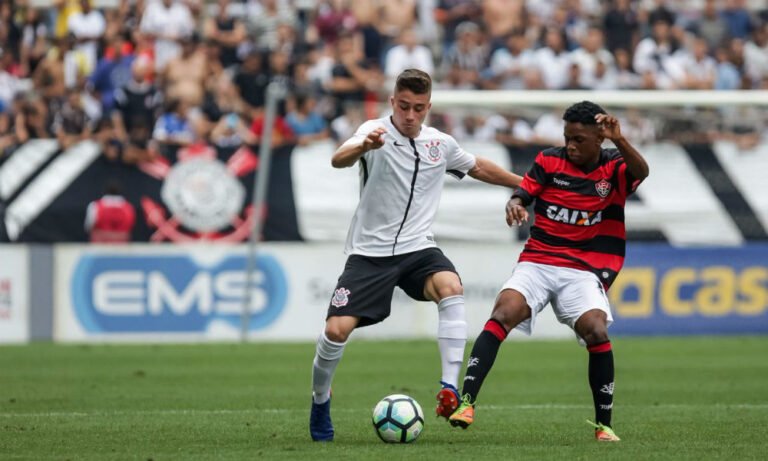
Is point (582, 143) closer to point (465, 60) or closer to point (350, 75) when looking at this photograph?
point (350, 75)

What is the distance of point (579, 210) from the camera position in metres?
9.16

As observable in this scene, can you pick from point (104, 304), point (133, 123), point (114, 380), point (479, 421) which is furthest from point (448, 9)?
point (479, 421)

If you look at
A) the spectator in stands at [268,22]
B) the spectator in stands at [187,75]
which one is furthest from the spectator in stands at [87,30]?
the spectator in stands at [268,22]

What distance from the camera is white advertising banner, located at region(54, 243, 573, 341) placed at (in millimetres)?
20234

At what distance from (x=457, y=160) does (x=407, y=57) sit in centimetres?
1368

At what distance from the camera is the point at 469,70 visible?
23141 millimetres

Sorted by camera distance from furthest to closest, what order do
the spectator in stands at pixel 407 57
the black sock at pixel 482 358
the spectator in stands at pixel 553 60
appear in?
the spectator in stands at pixel 407 57 < the spectator in stands at pixel 553 60 < the black sock at pixel 482 358

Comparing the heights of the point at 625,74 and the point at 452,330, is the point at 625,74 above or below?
above

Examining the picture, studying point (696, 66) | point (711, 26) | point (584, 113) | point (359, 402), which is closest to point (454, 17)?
point (696, 66)

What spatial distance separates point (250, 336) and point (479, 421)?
33.5ft

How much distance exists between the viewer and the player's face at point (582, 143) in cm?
893

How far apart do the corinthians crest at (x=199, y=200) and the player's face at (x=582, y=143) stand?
12.2 metres

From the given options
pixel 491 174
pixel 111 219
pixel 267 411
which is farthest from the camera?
pixel 111 219

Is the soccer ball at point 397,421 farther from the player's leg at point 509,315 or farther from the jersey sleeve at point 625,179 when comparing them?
the jersey sleeve at point 625,179
